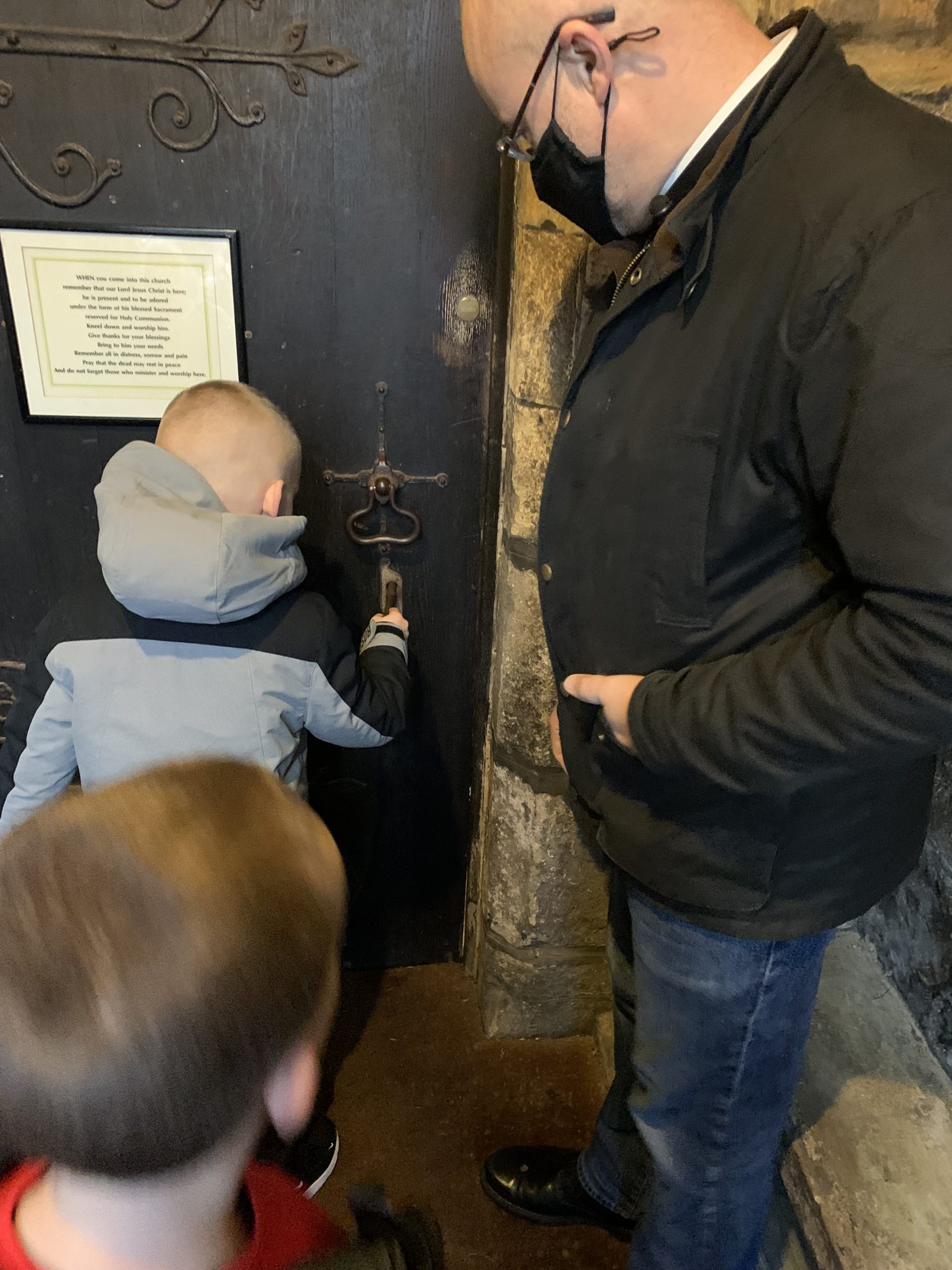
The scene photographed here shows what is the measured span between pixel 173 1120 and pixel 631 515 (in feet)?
2.18

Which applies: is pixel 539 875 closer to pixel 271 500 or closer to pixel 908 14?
pixel 271 500

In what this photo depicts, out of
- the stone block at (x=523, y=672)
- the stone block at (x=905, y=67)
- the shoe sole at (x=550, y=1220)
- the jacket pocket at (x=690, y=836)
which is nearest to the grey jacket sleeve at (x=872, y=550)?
the jacket pocket at (x=690, y=836)

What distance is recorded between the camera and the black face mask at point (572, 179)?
0.90m

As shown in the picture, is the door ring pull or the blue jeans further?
the door ring pull

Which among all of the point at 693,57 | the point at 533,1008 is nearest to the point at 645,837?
the point at 693,57

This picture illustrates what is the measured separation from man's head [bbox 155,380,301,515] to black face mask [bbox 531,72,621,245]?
0.51 metres

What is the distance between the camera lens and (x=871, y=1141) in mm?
1186

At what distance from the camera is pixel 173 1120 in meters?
0.55

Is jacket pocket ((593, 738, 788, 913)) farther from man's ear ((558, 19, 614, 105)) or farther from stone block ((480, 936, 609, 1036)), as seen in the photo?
stone block ((480, 936, 609, 1036))

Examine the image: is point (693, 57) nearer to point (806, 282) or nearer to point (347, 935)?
point (806, 282)

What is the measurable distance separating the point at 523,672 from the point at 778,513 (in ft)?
2.70

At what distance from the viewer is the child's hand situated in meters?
1.56

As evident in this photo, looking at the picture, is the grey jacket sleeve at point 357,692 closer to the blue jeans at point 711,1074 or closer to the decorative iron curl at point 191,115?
the blue jeans at point 711,1074

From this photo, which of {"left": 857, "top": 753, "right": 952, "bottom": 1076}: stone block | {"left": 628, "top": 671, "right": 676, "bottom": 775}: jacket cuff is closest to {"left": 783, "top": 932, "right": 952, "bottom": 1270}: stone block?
{"left": 857, "top": 753, "right": 952, "bottom": 1076}: stone block
